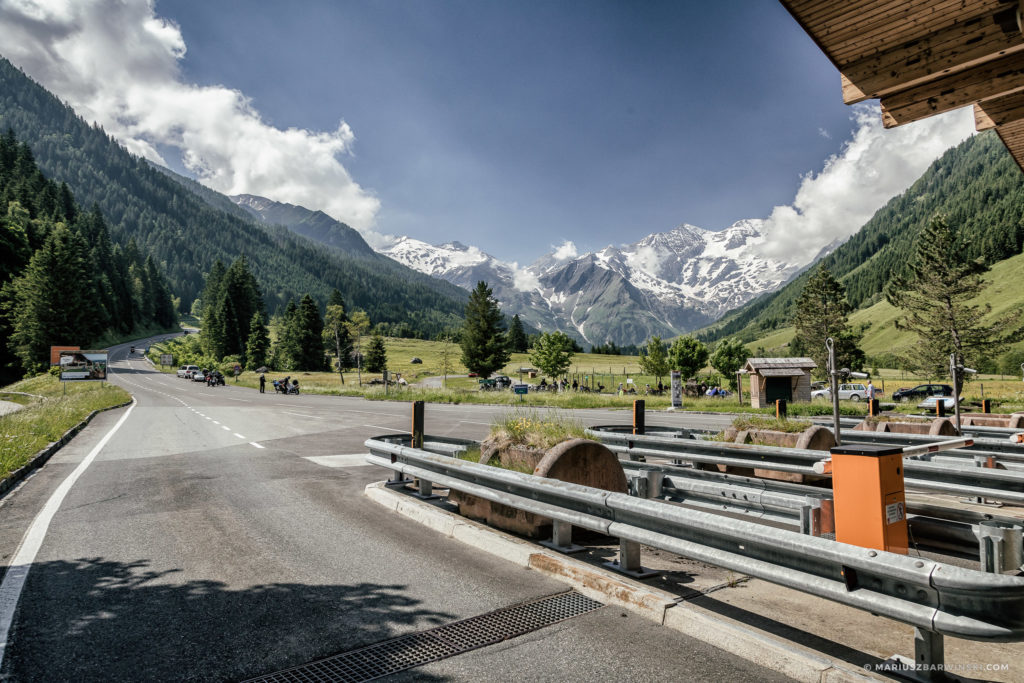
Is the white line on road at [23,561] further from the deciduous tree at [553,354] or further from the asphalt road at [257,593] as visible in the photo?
the deciduous tree at [553,354]

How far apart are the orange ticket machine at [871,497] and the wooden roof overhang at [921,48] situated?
3014 mm

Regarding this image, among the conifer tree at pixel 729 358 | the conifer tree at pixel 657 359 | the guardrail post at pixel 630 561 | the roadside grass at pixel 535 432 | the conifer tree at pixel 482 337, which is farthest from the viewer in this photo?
the conifer tree at pixel 729 358

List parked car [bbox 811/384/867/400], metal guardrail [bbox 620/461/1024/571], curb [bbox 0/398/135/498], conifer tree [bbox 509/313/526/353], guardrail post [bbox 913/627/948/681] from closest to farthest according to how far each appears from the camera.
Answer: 1. guardrail post [bbox 913/627/948/681]
2. metal guardrail [bbox 620/461/1024/571]
3. curb [bbox 0/398/135/498]
4. parked car [bbox 811/384/867/400]
5. conifer tree [bbox 509/313/526/353]

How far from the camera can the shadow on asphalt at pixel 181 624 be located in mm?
3381

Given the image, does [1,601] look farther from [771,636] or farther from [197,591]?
[771,636]

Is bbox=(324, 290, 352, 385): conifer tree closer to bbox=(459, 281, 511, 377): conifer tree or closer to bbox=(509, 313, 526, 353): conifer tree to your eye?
bbox=(459, 281, 511, 377): conifer tree

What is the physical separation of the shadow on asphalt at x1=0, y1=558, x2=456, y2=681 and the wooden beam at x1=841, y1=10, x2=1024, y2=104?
552cm

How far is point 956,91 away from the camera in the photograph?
4922 mm

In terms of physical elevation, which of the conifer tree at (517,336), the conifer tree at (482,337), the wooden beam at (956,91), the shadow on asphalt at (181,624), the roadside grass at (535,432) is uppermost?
the conifer tree at (517,336)

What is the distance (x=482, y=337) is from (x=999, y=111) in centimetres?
6718

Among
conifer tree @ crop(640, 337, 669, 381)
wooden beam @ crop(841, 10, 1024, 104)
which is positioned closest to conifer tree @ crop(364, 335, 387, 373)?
conifer tree @ crop(640, 337, 669, 381)

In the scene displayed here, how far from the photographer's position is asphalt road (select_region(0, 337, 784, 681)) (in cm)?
338

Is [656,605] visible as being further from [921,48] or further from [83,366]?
[83,366]

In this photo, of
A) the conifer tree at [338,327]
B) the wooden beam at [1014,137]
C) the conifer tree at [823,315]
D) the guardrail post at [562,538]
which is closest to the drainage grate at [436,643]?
the guardrail post at [562,538]
